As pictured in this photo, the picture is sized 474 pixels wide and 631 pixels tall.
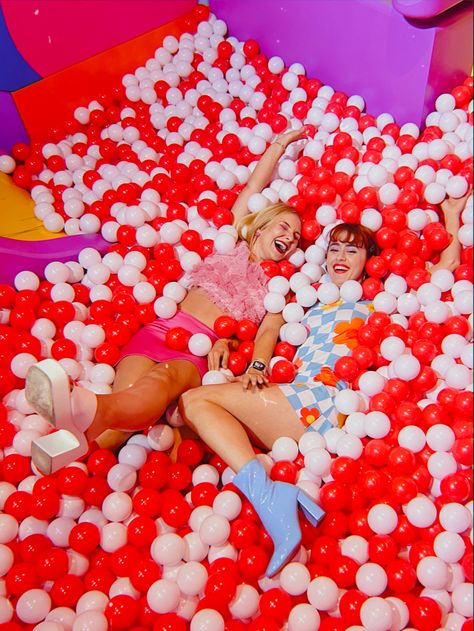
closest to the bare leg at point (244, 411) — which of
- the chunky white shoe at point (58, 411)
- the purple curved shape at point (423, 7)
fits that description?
the chunky white shoe at point (58, 411)

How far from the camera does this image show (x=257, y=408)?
4.93 feet

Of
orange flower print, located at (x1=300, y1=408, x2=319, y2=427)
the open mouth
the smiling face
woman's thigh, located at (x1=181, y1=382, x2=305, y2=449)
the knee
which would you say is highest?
the smiling face

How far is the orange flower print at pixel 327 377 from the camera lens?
5.05 feet

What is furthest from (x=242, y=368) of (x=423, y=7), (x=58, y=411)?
(x=423, y=7)

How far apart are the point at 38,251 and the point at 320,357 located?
85cm

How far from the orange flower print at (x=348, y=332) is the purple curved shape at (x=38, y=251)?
2.45ft

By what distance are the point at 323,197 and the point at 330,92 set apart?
501 millimetres

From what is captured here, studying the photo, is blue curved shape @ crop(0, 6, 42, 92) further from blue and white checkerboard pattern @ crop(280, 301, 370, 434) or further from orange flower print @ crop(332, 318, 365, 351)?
orange flower print @ crop(332, 318, 365, 351)

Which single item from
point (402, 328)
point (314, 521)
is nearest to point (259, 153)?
point (402, 328)

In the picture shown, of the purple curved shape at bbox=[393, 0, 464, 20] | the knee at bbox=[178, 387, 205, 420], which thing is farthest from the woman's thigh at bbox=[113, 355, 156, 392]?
the purple curved shape at bbox=[393, 0, 464, 20]

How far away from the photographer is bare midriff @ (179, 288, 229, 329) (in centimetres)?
177

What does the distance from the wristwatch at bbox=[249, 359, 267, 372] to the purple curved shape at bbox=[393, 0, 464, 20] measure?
1.04 metres

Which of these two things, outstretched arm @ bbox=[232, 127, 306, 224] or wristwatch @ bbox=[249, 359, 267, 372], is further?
outstretched arm @ bbox=[232, 127, 306, 224]

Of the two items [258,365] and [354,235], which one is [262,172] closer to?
[354,235]
